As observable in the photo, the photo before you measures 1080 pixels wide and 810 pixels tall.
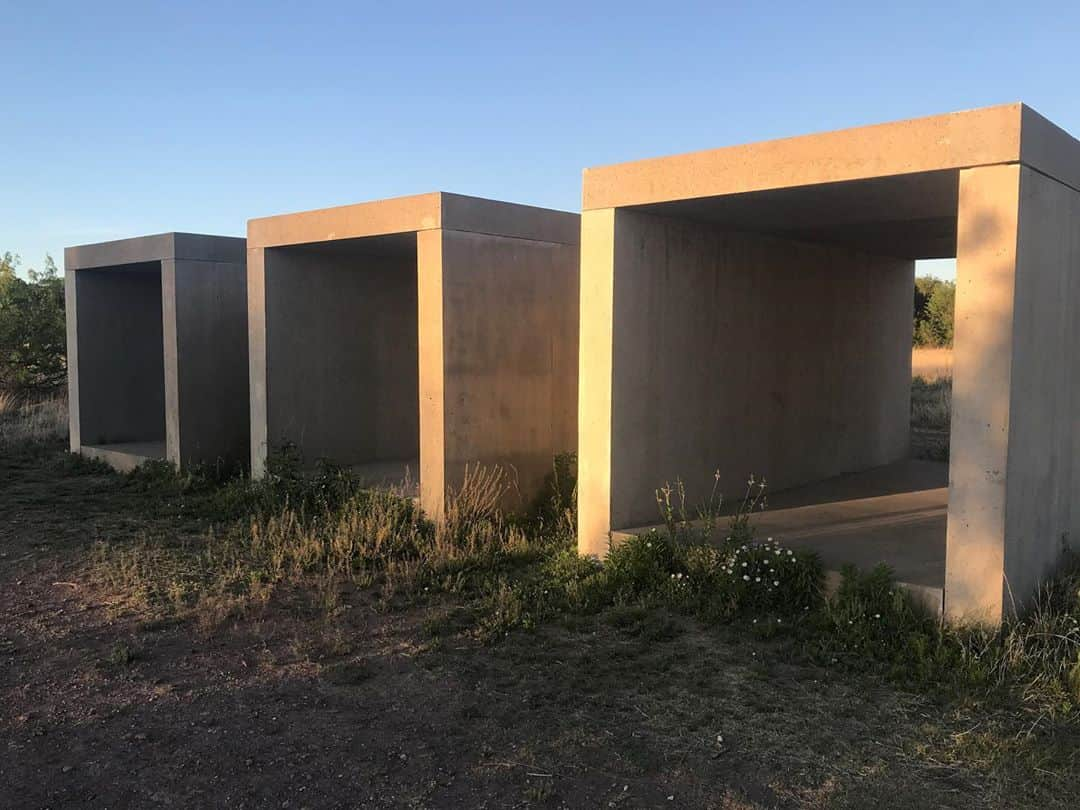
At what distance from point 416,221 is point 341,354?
2.62 m

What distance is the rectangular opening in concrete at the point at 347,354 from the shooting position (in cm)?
911

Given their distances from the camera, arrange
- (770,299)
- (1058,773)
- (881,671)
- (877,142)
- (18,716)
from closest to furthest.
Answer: (1058,773), (18,716), (881,671), (877,142), (770,299)

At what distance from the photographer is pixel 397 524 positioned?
7.36m

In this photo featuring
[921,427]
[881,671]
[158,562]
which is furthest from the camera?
[921,427]

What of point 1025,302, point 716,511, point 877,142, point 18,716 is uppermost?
point 877,142

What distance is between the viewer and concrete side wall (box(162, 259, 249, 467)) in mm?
10242

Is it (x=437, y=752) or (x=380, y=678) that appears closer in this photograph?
(x=437, y=752)

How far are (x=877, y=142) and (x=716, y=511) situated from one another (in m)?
3.05

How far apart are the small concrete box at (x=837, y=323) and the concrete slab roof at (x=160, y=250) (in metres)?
5.84

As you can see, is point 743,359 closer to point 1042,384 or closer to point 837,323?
point 837,323

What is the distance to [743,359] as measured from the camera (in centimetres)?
749

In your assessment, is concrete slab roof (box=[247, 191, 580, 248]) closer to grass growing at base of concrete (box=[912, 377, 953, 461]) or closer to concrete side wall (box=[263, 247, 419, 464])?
concrete side wall (box=[263, 247, 419, 464])

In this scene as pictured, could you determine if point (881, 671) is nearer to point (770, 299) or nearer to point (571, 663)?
point (571, 663)

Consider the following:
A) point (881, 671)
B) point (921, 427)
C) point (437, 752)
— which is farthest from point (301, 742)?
point (921, 427)
